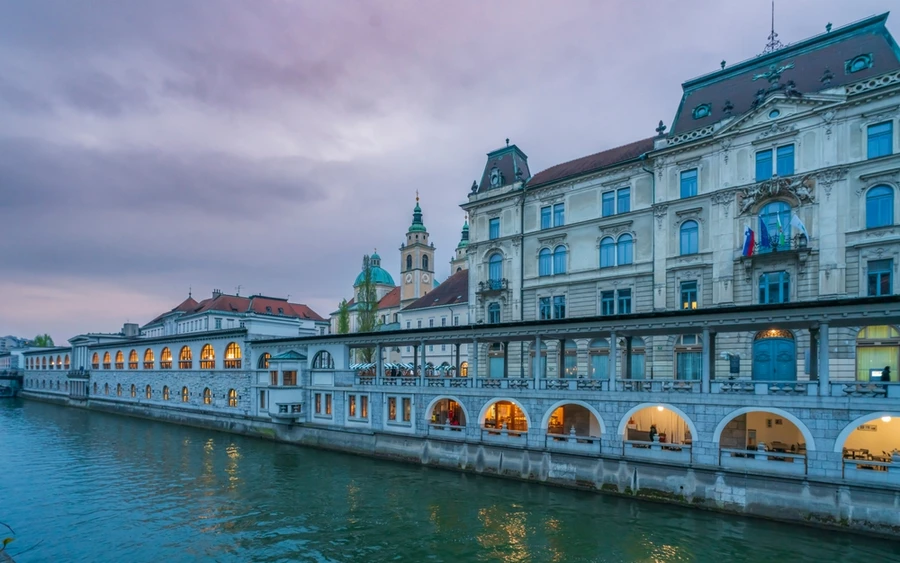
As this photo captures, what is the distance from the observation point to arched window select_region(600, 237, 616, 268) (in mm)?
42912

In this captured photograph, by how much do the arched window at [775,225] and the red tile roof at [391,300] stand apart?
80.1 meters

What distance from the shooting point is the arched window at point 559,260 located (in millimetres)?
45781

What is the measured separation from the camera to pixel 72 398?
81312 millimetres

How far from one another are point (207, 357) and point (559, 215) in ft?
141

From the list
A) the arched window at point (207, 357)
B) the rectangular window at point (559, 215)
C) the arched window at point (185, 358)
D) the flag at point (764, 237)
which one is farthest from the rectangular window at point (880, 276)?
the arched window at point (185, 358)

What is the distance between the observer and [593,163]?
4684 centimetres

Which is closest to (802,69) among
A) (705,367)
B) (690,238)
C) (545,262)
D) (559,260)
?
(690,238)

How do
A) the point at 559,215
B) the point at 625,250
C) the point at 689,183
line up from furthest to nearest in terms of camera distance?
1. the point at 559,215
2. the point at 625,250
3. the point at 689,183

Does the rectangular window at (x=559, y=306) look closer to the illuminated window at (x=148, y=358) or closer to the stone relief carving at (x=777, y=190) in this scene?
the stone relief carving at (x=777, y=190)

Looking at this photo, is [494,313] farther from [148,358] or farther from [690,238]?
[148,358]

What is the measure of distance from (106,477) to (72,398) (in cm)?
6128

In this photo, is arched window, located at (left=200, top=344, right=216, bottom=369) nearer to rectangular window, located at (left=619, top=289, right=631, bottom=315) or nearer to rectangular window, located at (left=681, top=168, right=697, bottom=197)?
rectangular window, located at (left=619, top=289, right=631, bottom=315)

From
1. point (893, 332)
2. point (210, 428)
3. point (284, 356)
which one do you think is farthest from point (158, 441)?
point (893, 332)

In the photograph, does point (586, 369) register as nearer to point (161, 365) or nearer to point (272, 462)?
point (272, 462)
